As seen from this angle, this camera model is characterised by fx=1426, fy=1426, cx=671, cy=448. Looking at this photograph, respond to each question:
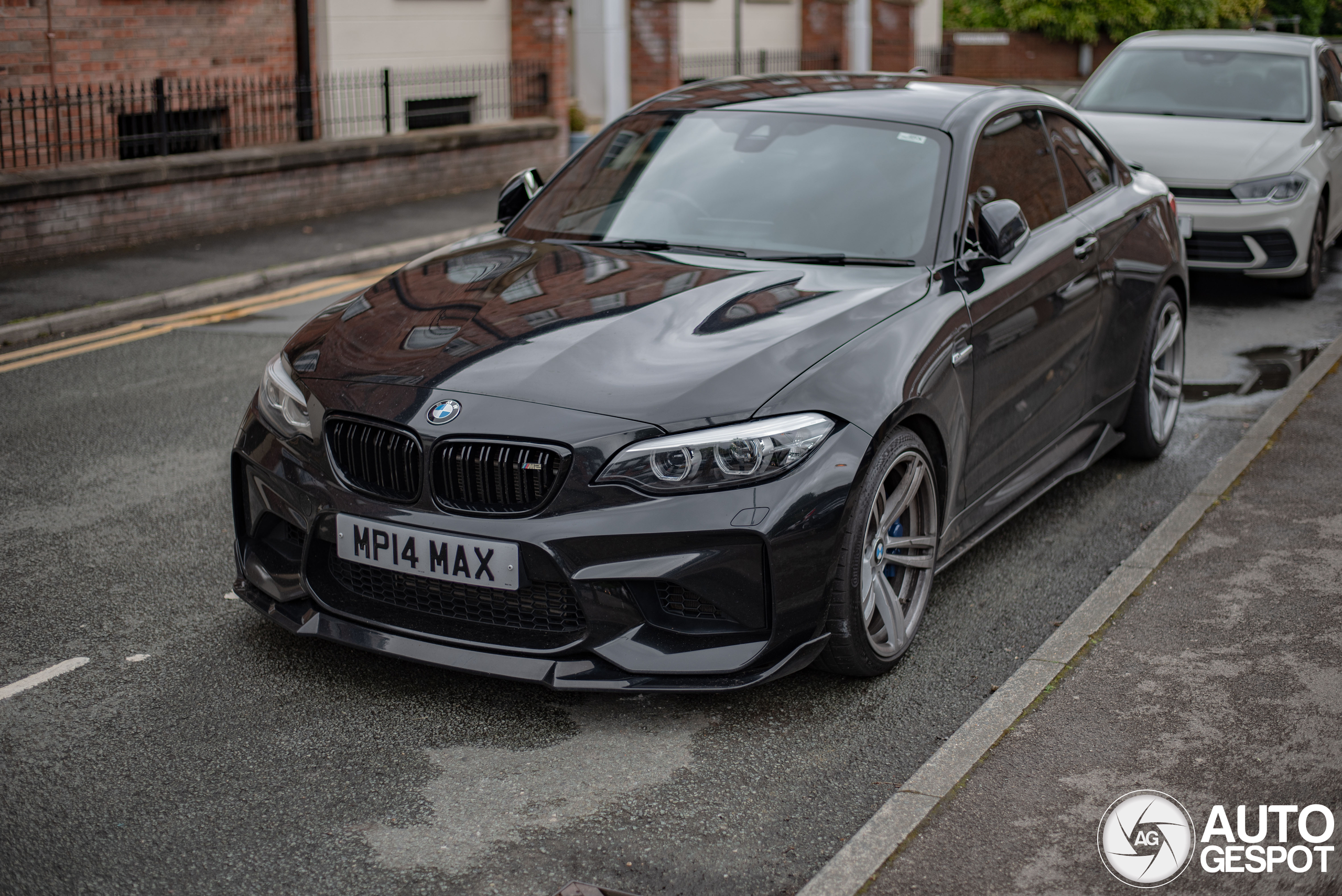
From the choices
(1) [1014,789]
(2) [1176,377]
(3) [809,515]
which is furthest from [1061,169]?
(1) [1014,789]

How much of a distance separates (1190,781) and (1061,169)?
295cm

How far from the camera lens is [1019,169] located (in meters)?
5.39

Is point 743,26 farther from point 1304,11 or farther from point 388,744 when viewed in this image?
point 1304,11

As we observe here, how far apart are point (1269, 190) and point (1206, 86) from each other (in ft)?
4.98

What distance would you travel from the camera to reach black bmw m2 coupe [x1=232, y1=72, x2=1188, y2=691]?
3674 millimetres

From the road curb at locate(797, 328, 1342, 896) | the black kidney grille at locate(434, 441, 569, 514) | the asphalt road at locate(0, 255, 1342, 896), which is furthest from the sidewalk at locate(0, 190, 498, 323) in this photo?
the road curb at locate(797, 328, 1342, 896)

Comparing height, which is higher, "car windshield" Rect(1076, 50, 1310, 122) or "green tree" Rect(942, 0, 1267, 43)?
"green tree" Rect(942, 0, 1267, 43)

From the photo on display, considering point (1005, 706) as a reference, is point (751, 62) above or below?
above

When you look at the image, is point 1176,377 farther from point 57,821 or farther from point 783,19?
point 783,19

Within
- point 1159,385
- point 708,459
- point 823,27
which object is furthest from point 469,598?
point 823,27

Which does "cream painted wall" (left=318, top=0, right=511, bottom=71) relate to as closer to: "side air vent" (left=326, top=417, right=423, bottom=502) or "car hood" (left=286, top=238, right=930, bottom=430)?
"car hood" (left=286, top=238, right=930, bottom=430)

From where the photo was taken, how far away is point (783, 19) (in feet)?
85.8

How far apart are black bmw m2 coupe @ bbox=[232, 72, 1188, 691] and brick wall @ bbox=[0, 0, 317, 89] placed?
9.07 metres

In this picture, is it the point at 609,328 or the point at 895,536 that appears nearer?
the point at 609,328
